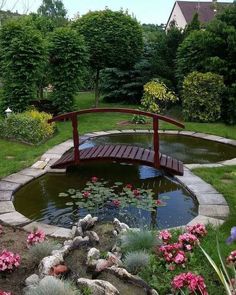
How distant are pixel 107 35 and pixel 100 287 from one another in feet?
35.7

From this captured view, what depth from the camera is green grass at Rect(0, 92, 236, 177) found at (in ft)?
23.7

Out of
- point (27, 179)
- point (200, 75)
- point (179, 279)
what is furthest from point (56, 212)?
point (200, 75)

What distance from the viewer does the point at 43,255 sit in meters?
3.68

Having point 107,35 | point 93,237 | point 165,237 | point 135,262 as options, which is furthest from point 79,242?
point 107,35

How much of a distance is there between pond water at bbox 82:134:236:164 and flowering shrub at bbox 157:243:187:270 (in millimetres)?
4071

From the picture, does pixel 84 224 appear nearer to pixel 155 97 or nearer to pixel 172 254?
pixel 172 254

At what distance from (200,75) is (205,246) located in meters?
8.01

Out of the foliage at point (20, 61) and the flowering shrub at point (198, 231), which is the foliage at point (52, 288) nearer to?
the flowering shrub at point (198, 231)

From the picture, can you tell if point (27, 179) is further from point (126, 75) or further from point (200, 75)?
point (126, 75)

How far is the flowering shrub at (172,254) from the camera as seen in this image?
350cm

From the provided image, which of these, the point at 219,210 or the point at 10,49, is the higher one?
the point at 10,49

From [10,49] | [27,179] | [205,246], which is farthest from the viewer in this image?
[10,49]

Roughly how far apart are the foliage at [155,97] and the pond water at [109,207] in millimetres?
4983

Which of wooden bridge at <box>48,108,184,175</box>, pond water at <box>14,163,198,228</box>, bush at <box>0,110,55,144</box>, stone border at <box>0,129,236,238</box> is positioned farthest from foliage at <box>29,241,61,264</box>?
bush at <box>0,110,55,144</box>
